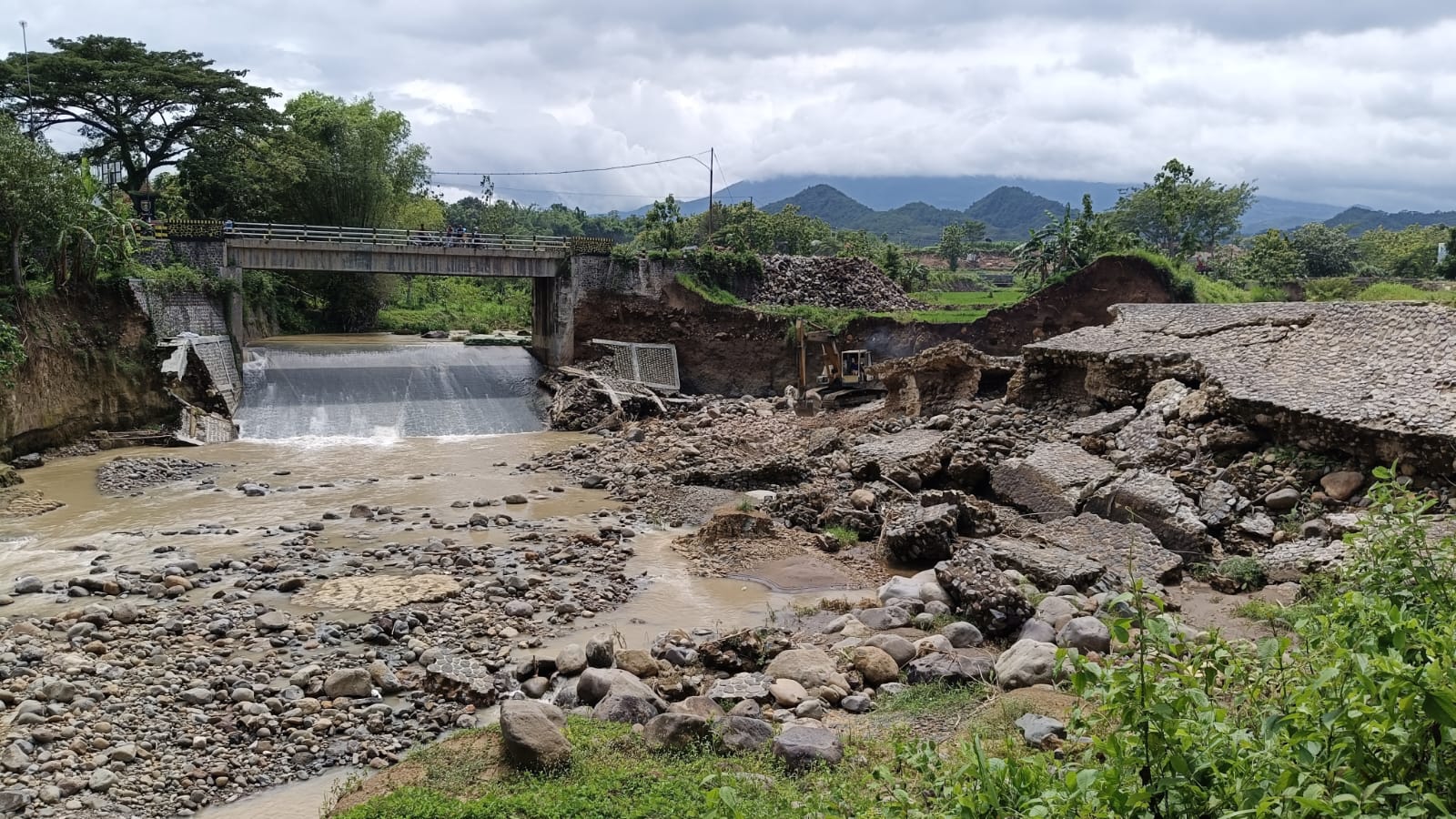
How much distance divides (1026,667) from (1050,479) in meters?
7.07

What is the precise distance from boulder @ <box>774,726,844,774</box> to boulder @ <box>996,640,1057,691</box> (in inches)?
75.0

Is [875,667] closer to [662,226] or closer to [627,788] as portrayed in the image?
[627,788]

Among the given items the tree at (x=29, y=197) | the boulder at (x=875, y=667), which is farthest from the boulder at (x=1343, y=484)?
the tree at (x=29, y=197)

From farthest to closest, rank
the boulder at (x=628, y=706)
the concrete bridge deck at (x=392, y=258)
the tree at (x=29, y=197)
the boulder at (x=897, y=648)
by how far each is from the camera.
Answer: the concrete bridge deck at (x=392, y=258), the tree at (x=29, y=197), the boulder at (x=897, y=648), the boulder at (x=628, y=706)

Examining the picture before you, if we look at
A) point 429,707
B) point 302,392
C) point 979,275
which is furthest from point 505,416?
point 979,275

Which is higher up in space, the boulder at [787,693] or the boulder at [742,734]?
the boulder at [742,734]

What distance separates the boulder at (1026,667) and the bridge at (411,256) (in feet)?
76.2

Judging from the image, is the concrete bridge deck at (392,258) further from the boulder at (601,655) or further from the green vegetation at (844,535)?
the boulder at (601,655)

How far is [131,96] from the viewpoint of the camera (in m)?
34.0

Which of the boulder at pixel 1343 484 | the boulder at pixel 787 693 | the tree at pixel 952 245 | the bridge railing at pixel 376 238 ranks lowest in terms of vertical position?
the boulder at pixel 787 693

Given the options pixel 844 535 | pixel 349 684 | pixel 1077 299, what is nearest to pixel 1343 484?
pixel 844 535

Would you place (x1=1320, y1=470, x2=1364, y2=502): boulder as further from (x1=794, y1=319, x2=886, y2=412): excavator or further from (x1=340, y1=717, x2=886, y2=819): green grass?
(x1=794, y1=319, x2=886, y2=412): excavator

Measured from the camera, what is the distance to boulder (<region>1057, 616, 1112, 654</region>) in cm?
820

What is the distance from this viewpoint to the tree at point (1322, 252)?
156 feet
